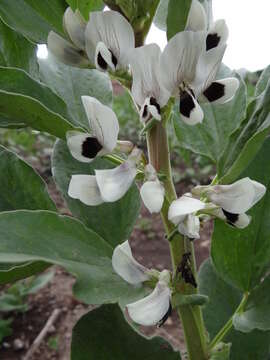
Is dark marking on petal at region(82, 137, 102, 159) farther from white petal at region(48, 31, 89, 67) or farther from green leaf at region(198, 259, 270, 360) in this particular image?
green leaf at region(198, 259, 270, 360)

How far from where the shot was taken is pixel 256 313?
64 cm

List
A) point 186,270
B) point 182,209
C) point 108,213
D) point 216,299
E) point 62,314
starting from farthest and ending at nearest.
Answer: point 62,314 → point 216,299 → point 108,213 → point 186,270 → point 182,209

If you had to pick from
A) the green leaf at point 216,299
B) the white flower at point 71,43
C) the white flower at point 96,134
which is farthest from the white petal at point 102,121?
the green leaf at point 216,299

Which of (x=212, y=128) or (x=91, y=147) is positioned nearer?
(x=91, y=147)

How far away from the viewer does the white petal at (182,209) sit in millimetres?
483

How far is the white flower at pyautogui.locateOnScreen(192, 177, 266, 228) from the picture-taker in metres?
0.50

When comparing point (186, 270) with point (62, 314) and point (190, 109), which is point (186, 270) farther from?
point (62, 314)

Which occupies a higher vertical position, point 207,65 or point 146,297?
point 207,65

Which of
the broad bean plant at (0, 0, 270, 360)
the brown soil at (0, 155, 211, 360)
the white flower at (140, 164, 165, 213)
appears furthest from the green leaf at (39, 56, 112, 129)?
the brown soil at (0, 155, 211, 360)

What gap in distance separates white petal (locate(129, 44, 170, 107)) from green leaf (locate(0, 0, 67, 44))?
14 centimetres

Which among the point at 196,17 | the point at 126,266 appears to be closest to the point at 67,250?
the point at 126,266

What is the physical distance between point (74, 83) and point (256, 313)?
414 millimetres

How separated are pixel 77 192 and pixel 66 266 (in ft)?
0.24

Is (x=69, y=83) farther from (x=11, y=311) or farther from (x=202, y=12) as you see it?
(x=11, y=311)
